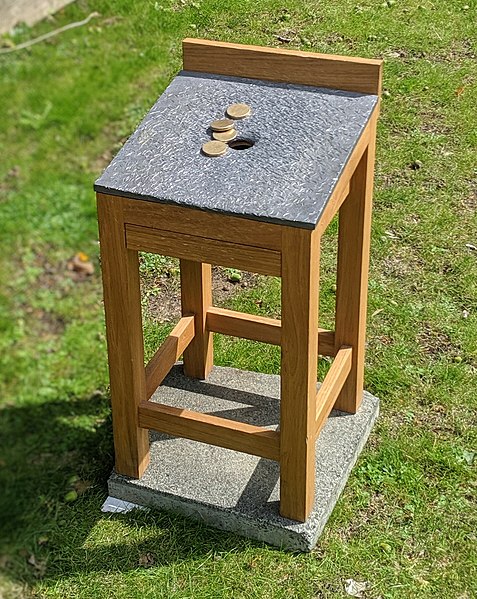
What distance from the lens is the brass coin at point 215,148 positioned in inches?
93.4

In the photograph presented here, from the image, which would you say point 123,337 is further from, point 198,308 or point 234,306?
point 234,306

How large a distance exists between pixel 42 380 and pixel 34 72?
12.2 inches

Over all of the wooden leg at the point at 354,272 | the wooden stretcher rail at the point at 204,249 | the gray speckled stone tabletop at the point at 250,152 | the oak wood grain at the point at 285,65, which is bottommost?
the wooden leg at the point at 354,272

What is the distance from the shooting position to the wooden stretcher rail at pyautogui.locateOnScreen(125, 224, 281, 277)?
90.0 inches

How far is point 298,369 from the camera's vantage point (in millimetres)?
2416

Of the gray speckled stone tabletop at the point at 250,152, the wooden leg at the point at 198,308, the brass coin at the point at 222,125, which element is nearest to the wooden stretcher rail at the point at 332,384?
the wooden leg at the point at 198,308

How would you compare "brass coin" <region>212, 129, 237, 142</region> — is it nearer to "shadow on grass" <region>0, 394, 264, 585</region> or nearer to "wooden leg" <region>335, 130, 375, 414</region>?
"wooden leg" <region>335, 130, 375, 414</region>

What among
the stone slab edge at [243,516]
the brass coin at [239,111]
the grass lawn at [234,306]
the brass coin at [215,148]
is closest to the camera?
the grass lawn at [234,306]

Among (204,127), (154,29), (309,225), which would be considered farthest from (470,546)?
(154,29)

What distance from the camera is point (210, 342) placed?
10.5 feet

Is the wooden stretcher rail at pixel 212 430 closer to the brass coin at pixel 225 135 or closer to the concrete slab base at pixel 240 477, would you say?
the concrete slab base at pixel 240 477

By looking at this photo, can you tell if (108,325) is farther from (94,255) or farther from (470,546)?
(94,255)

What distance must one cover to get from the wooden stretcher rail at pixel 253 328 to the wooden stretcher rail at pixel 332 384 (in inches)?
Answer: 3.1

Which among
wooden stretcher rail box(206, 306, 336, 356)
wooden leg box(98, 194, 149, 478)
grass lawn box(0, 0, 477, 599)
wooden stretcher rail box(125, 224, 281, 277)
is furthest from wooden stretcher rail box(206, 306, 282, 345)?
wooden stretcher rail box(125, 224, 281, 277)
